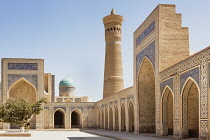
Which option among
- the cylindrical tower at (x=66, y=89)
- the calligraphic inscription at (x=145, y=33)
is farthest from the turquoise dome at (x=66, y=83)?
the calligraphic inscription at (x=145, y=33)

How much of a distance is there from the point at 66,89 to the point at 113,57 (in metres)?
14.2

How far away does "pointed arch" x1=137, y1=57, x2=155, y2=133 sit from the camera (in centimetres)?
1520

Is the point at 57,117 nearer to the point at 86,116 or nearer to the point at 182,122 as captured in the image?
the point at 86,116

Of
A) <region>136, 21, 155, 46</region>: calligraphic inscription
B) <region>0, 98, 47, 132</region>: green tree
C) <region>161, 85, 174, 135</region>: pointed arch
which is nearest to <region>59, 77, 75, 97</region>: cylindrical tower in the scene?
<region>0, 98, 47, 132</region>: green tree

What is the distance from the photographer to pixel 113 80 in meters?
Answer: 25.8

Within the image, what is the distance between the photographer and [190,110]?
418 inches

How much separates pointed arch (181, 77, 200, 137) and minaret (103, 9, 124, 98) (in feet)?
50.0

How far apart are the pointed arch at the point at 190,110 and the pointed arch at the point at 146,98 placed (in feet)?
15.1

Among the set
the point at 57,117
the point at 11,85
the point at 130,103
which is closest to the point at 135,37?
the point at 130,103

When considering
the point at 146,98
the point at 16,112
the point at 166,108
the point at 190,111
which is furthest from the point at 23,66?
the point at 190,111

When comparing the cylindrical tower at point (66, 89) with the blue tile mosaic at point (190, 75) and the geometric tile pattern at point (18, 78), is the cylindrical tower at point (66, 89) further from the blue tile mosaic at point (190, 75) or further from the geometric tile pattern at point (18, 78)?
the blue tile mosaic at point (190, 75)

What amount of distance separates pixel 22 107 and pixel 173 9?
9.19 metres

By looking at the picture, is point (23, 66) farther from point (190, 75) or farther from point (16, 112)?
point (190, 75)

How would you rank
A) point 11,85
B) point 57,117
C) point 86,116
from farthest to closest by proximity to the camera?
point 57,117 < point 86,116 < point 11,85
